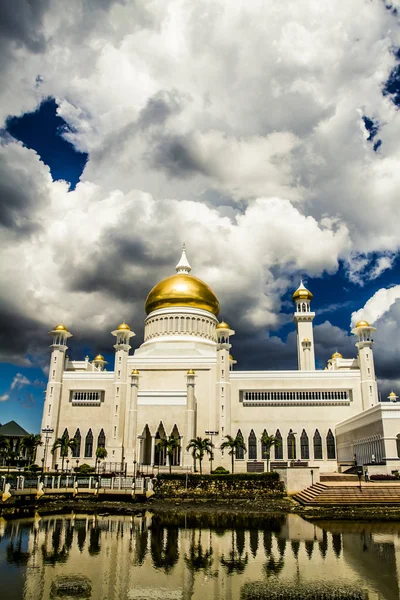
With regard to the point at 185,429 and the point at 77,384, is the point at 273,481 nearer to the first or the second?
the point at 185,429

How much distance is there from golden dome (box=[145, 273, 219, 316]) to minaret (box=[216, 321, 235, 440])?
278 inches

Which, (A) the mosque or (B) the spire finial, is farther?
(B) the spire finial

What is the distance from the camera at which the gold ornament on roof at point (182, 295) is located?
5688 centimetres

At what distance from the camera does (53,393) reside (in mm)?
50312

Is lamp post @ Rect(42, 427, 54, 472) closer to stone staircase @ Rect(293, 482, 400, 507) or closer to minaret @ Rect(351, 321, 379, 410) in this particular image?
stone staircase @ Rect(293, 482, 400, 507)

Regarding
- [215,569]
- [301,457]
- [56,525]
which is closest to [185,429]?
[301,457]

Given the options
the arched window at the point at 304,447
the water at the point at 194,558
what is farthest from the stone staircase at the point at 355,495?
the arched window at the point at 304,447

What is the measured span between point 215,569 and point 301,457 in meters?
34.3

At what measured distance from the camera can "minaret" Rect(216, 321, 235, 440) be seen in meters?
47.0

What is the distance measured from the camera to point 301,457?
154 ft

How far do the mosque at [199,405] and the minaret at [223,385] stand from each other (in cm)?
10

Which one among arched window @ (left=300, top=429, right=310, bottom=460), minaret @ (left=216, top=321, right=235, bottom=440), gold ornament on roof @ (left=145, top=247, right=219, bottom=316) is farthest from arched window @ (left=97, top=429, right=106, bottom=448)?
arched window @ (left=300, top=429, right=310, bottom=460)

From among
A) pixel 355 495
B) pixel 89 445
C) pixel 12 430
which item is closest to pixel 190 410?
pixel 89 445

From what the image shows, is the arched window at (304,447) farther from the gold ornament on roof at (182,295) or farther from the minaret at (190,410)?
the gold ornament on roof at (182,295)
